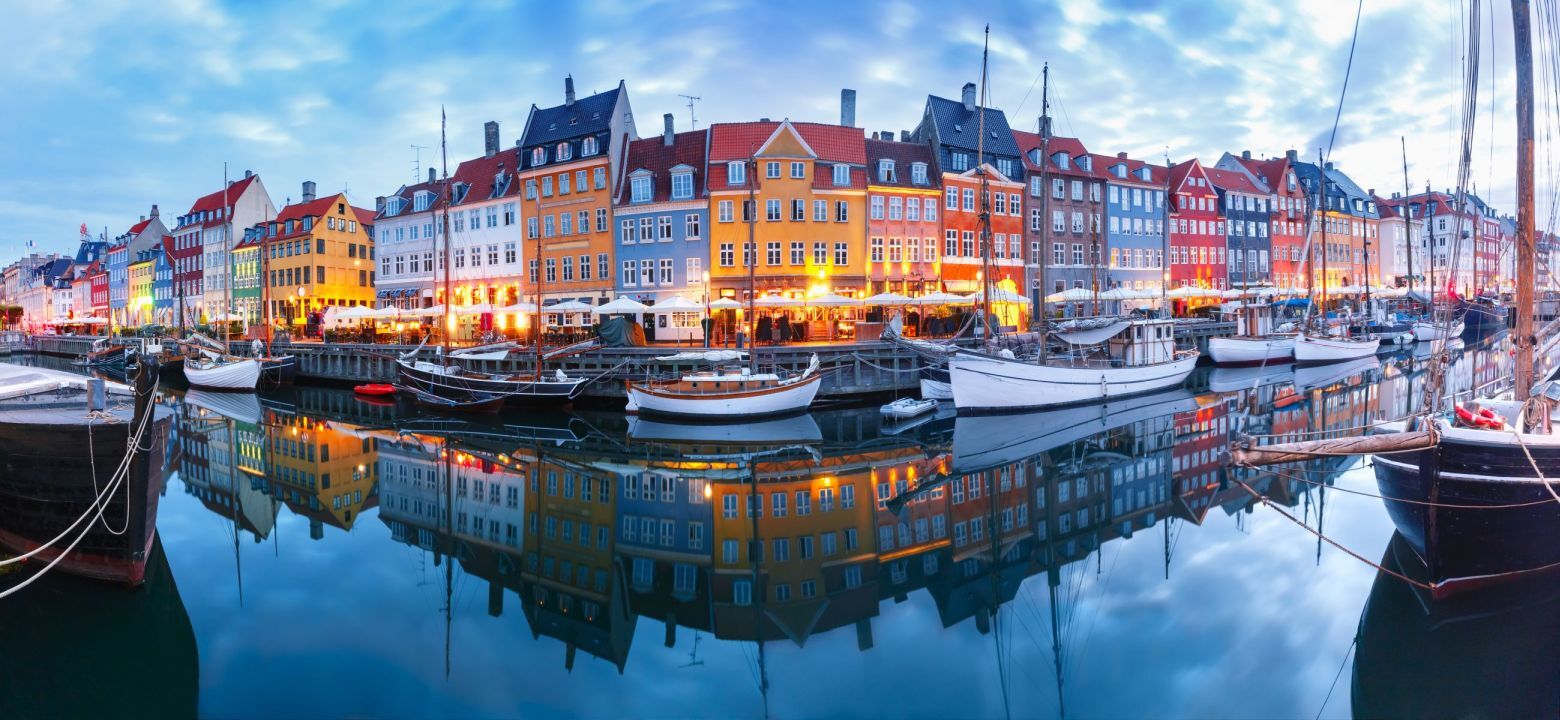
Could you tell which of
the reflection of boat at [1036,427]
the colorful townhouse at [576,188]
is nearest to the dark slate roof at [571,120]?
the colorful townhouse at [576,188]

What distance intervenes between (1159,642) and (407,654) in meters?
9.98

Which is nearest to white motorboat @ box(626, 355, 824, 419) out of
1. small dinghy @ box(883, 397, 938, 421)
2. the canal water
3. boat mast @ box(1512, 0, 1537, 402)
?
small dinghy @ box(883, 397, 938, 421)

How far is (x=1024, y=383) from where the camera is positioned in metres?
30.1

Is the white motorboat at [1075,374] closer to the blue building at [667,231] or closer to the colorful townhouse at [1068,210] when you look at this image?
the blue building at [667,231]

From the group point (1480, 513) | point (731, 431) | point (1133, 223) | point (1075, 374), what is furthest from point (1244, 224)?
point (1480, 513)

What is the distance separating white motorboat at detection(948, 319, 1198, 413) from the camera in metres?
29.6

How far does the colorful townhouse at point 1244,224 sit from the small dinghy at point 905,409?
4851cm

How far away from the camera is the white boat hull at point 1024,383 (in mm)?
29531

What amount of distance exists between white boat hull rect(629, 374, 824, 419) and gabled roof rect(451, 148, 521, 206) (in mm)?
27130

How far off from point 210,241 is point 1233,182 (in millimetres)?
90731

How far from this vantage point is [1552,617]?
10977 mm

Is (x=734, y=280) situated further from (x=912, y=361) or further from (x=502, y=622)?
(x=502, y=622)

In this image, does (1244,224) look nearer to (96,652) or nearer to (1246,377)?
(1246,377)

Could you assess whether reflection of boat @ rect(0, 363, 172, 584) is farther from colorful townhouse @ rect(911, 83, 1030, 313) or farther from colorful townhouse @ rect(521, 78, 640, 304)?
colorful townhouse @ rect(911, 83, 1030, 313)
